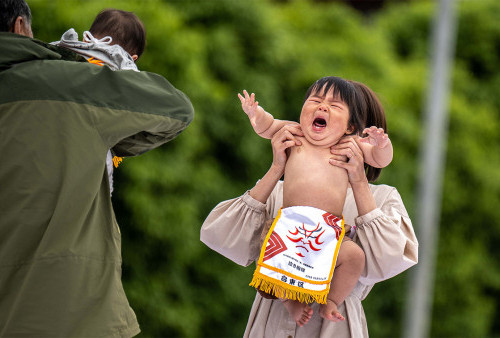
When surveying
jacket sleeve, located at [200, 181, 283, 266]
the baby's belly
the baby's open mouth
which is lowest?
jacket sleeve, located at [200, 181, 283, 266]

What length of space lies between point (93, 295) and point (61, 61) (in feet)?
2.34

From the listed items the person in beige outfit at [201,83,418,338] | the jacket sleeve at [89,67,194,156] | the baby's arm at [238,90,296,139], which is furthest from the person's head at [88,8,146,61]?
the person in beige outfit at [201,83,418,338]

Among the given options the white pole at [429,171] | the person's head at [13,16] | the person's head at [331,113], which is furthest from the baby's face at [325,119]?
the white pole at [429,171]

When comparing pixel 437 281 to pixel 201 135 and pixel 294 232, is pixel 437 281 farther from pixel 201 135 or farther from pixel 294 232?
pixel 294 232

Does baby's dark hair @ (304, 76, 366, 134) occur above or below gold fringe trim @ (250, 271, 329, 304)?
above

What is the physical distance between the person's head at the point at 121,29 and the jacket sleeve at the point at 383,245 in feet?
3.15

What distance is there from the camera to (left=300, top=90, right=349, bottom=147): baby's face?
2281 mm

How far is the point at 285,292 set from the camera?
7.22 feet

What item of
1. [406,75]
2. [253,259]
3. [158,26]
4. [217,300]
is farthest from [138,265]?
[406,75]

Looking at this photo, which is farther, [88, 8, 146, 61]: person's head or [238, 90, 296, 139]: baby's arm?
[88, 8, 146, 61]: person's head

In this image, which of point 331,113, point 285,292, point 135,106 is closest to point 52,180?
point 135,106

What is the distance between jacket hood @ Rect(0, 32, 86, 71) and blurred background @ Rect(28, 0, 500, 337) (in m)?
2.13

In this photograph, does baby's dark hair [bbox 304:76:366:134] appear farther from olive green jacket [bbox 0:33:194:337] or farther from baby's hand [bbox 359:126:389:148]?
olive green jacket [bbox 0:33:194:337]

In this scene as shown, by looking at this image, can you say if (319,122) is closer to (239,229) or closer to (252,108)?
(252,108)
